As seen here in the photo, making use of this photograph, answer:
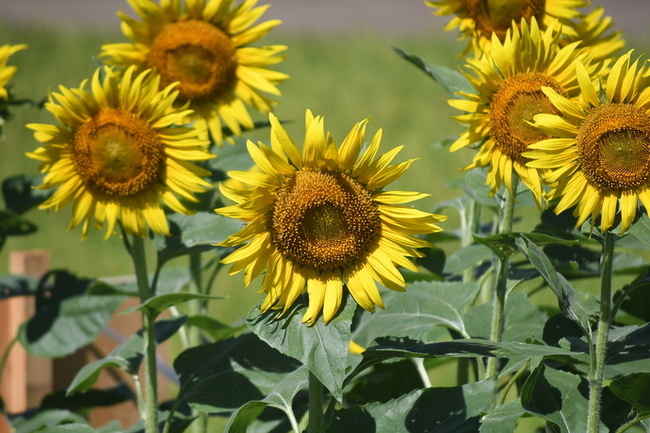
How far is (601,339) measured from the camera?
4.17 feet

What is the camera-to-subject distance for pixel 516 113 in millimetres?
1376

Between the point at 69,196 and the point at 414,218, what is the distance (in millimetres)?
638

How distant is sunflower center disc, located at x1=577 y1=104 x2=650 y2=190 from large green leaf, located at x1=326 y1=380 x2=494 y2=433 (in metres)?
0.33

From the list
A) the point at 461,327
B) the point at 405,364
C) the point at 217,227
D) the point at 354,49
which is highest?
the point at 354,49

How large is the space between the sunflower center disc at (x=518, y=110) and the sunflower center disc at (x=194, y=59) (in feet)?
2.35

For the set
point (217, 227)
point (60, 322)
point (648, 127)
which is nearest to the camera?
point (648, 127)

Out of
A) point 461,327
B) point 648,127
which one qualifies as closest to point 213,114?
point 461,327

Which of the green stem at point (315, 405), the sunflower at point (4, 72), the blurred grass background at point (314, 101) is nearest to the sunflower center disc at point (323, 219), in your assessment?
the green stem at point (315, 405)

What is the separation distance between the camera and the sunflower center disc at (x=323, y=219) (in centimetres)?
126

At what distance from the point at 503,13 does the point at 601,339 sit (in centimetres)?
63

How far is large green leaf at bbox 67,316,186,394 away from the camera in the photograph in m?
1.62

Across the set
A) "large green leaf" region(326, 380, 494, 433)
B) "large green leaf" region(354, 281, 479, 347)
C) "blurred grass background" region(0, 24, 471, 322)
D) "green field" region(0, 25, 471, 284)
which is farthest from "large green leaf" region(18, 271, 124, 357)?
"green field" region(0, 25, 471, 284)

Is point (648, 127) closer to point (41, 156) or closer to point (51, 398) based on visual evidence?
point (41, 156)

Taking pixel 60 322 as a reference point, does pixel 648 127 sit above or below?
above
